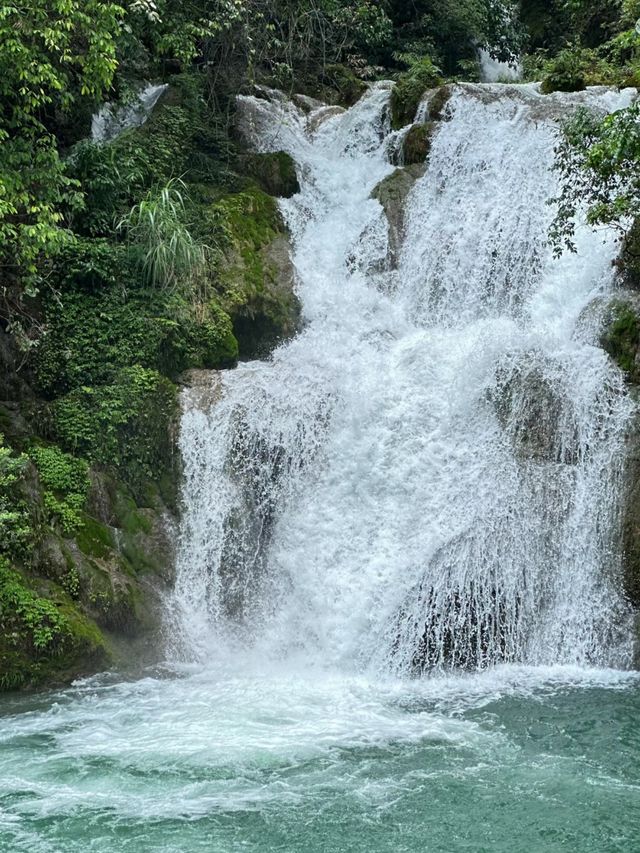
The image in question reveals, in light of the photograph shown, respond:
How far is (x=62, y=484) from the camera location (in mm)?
11305

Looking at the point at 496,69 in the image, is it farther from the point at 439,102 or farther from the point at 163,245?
the point at 163,245

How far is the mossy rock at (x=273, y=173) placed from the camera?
17297mm

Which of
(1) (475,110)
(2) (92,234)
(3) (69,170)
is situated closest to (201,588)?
(2) (92,234)

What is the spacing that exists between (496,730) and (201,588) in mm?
4570

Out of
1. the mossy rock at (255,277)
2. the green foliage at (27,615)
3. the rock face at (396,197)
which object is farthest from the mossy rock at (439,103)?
the green foliage at (27,615)

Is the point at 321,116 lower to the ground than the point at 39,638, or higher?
higher

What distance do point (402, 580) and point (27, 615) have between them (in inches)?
170

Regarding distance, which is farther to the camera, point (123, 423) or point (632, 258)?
point (632, 258)

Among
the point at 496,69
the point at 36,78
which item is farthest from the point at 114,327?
the point at 496,69

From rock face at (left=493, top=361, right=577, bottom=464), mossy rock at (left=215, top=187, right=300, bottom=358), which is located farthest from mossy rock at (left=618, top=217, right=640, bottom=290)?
mossy rock at (left=215, top=187, right=300, bottom=358)

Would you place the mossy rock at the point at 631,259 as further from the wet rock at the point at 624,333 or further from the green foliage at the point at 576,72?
the green foliage at the point at 576,72

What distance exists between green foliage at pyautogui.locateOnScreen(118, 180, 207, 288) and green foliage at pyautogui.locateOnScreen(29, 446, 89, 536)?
3417 millimetres

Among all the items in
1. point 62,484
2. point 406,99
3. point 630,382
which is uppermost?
point 406,99

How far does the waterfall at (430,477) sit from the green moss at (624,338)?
0.79 ft
